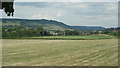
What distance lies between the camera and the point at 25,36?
61.5 metres

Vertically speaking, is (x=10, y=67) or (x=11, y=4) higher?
(x=11, y=4)

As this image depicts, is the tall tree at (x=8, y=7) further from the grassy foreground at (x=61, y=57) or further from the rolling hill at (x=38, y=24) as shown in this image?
the rolling hill at (x=38, y=24)

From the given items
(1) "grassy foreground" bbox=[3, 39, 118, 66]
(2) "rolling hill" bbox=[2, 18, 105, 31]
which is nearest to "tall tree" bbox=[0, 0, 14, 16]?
(1) "grassy foreground" bbox=[3, 39, 118, 66]

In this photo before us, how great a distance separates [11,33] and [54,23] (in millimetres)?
87762

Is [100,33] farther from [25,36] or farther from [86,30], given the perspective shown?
[25,36]

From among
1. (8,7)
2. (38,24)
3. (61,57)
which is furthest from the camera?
(38,24)

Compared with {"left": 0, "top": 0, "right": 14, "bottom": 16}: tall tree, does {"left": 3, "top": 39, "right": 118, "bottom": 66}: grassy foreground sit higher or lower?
lower

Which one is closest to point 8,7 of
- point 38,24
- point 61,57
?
point 61,57

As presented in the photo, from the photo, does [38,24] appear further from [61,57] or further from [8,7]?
[8,7]

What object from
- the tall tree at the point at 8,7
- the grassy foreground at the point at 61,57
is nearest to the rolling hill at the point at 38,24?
the grassy foreground at the point at 61,57

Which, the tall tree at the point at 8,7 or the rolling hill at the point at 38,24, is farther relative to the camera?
the rolling hill at the point at 38,24

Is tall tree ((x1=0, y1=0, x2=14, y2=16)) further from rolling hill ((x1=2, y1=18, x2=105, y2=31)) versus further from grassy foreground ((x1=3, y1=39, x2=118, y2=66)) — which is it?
rolling hill ((x1=2, y1=18, x2=105, y2=31))

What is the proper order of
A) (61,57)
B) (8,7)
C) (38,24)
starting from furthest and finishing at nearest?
1. (38,24)
2. (61,57)
3. (8,7)

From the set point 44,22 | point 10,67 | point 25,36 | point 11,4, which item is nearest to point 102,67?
point 10,67
